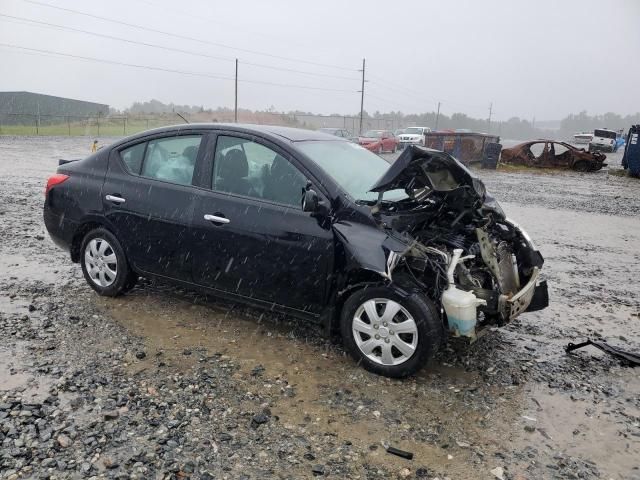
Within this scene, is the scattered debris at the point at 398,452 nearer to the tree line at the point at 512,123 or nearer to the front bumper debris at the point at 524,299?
the front bumper debris at the point at 524,299

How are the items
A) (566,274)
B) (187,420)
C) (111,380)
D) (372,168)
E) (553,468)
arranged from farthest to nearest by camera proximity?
(566,274), (372,168), (111,380), (187,420), (553,468)

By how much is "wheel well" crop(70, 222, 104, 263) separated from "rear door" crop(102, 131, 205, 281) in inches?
12.1

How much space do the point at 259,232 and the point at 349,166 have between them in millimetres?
976

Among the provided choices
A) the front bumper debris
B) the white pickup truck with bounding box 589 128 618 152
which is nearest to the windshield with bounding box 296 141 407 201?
the front bumper debris

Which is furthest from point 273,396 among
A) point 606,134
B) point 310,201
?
point 606,134

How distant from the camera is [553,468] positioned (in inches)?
112

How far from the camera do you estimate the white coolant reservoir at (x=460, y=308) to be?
11.4 feet

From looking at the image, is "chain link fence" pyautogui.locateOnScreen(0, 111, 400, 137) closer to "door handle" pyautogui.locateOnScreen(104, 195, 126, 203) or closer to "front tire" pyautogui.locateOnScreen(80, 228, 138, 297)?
"front tire" pyautogui.locateOnScreen(80, 228, 138, 297)

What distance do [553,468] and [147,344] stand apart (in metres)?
2.91

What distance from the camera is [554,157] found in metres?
23.6

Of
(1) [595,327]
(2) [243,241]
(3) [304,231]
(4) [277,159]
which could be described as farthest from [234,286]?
(1) [595,327]

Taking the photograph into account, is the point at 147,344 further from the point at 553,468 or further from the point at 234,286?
the point at 553,468

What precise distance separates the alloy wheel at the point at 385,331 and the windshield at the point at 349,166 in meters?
0.83

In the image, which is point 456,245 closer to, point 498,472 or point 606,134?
A: point 498,472
